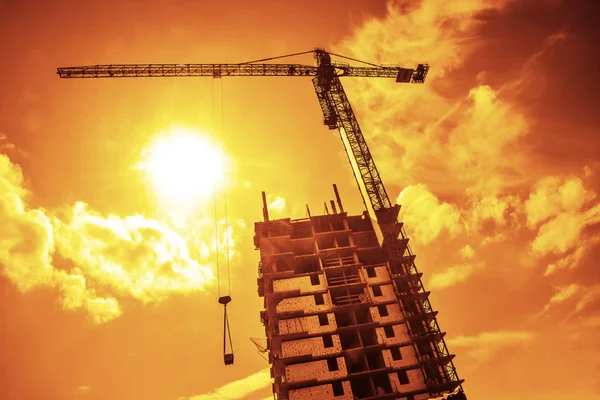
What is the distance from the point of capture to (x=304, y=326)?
42.4m

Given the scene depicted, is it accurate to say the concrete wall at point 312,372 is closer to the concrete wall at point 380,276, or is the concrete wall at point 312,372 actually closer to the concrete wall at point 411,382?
the concrete wall at point 411,382

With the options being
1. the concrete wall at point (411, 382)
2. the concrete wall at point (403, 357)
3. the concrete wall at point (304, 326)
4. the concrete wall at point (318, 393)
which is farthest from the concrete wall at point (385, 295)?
the concrete wall at point (318, 393)

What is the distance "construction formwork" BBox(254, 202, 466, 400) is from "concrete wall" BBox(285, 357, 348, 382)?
106mm

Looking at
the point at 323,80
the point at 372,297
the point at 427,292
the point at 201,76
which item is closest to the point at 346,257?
the point at 372,297

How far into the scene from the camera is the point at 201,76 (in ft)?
207

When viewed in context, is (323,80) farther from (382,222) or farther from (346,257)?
(346,257)

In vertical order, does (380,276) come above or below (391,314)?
above

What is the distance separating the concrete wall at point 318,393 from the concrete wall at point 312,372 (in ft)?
3.26

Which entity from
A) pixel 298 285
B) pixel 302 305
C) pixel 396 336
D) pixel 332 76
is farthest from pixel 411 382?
pixel 332 76

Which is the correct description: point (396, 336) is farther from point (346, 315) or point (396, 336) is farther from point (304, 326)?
point (304, 326)

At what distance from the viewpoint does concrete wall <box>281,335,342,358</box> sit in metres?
40.6

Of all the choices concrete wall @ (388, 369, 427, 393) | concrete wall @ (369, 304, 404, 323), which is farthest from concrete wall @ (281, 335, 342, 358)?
concrete wall @ (388, 369, 427, 393)

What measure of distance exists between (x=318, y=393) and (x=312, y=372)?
220 cm

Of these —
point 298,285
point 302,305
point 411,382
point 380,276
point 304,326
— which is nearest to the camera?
point 411,382
